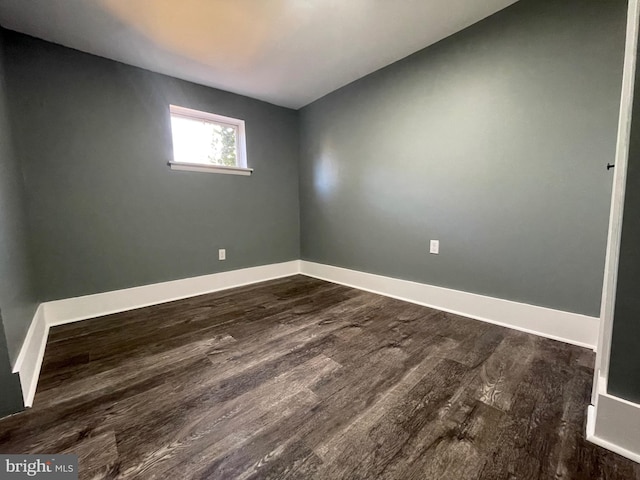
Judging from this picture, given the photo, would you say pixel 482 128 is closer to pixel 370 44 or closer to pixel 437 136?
pixel 437 136

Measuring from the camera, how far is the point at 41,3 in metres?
1.50

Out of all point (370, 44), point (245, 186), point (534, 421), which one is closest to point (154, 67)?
point (245, 186)

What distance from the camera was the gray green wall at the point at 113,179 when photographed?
185 centimetres

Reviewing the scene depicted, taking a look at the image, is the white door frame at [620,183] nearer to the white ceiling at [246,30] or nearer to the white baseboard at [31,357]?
the white ceiling at [246,30]

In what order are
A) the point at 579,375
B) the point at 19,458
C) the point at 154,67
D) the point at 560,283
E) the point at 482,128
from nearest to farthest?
1. the point at 19,458
2. the point at 579,375
3. the point at 560,283
4. the point at 482,128
5. the point at 154,67

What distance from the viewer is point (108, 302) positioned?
2146mm

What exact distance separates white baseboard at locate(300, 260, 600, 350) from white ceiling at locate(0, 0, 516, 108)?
1.95 meters

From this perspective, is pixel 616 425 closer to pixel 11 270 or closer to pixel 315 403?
pixel 315 403

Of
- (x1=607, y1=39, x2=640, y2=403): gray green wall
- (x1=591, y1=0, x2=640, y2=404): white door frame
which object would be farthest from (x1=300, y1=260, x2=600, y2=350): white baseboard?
(x1=607, y1=39, x2=640, y2=403): gray green wall

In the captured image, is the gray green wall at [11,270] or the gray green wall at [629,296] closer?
the gray green wall at [629,296]

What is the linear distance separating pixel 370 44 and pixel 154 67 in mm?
1813

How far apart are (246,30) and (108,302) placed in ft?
7.76

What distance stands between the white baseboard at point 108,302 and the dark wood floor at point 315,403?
3.1 inches

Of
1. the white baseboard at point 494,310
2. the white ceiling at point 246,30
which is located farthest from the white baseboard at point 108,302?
the white ceiling at point 246,30
